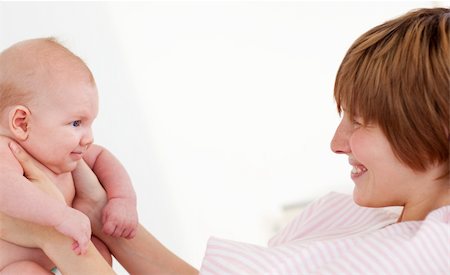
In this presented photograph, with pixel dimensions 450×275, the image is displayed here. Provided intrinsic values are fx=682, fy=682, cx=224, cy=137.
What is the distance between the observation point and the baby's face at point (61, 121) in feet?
3.18

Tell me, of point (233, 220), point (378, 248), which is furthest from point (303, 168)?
point (378, 248)

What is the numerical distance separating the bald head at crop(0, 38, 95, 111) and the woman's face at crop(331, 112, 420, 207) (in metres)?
0.42

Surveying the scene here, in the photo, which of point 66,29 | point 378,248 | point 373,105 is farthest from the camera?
point 66,29

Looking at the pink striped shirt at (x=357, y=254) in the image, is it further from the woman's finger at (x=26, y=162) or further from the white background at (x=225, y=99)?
the white background at (x=225, y=99)

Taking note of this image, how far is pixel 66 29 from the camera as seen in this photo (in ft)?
7.14

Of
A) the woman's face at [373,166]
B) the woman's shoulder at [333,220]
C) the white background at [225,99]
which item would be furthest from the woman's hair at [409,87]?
the white background at [225,99]

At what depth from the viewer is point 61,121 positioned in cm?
98

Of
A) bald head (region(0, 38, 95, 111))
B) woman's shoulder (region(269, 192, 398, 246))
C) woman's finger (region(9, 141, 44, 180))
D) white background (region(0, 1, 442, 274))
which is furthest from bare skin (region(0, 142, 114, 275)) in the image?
white background (region(0, 1, 442, 274))

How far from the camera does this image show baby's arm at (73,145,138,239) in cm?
106

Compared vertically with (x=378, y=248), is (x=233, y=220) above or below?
below

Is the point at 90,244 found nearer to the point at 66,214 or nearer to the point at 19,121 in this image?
the point at 66,214

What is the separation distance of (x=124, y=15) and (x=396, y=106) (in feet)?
5.46

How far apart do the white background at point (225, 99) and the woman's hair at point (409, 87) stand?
4.35 feet

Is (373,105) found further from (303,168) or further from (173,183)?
(303,168)
